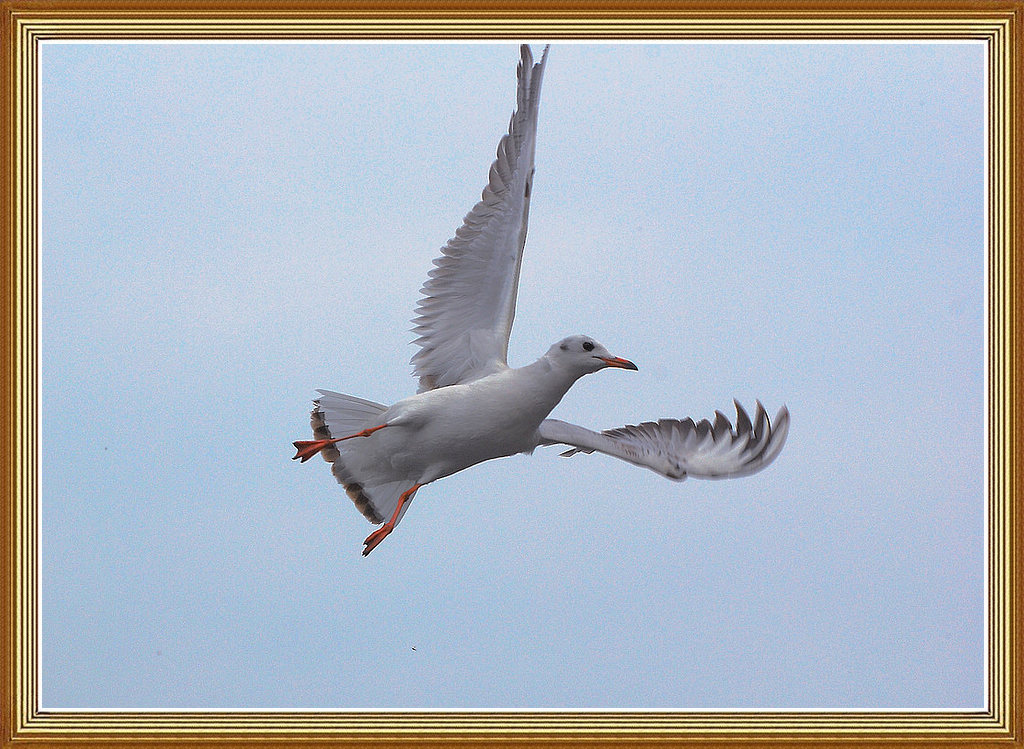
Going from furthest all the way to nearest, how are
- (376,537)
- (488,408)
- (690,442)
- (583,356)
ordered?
(690,442), (376,537), (583,356), (488,408)

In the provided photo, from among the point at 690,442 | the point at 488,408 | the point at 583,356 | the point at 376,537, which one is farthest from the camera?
the point at 690,442

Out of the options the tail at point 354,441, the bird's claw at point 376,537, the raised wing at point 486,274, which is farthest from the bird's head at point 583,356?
the bird's claw at point 376,537

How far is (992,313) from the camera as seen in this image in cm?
727

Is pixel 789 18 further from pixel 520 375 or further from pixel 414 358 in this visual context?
pixel 414 358

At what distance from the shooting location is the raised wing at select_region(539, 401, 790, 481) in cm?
779

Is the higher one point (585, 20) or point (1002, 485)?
point (585, 20)

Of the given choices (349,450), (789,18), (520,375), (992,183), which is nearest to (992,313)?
(992,183)

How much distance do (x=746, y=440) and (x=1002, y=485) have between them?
1.74 metres

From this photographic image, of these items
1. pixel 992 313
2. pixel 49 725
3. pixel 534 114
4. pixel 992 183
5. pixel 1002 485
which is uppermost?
pixel 534 114

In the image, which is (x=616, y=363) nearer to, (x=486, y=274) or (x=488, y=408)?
(x=488, y=408)

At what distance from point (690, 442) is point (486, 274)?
6.49 ft

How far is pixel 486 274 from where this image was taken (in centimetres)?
773

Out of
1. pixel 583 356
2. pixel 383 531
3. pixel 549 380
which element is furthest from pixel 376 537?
pixel 583 356

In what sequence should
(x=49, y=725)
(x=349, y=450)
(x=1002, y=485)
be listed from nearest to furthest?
(x=49, y=725) → (x=1002, y=485) → (x=349, y=450)
